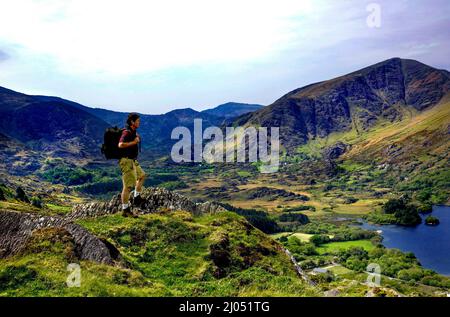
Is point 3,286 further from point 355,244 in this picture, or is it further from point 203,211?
point 355,244

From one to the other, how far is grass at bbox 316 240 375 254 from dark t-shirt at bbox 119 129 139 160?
559 feet

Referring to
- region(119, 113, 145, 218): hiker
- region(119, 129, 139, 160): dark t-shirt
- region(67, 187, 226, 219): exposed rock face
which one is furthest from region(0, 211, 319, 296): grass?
region(119, 129, 139, 160): dark t-shirt

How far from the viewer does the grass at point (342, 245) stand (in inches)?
7243

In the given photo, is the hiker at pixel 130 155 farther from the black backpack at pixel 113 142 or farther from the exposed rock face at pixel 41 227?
the exposed rock face at pixel 41 227

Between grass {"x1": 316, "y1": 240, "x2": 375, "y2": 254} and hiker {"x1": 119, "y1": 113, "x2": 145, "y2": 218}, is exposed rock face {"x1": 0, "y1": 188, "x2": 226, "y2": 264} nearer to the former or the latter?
hiker {"x1": 119, "y1": 113, "x2": 145, "y2": 218}

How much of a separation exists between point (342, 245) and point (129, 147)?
610ft

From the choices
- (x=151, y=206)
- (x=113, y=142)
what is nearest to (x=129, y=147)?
(x=113, y=142)

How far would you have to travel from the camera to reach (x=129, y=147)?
22.8m

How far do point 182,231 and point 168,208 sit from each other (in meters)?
5.82

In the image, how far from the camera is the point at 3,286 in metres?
16.9

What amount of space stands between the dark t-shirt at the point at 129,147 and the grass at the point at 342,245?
6703 inches

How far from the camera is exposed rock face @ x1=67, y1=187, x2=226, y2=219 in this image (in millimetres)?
31703

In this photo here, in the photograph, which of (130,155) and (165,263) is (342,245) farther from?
(130,155)
